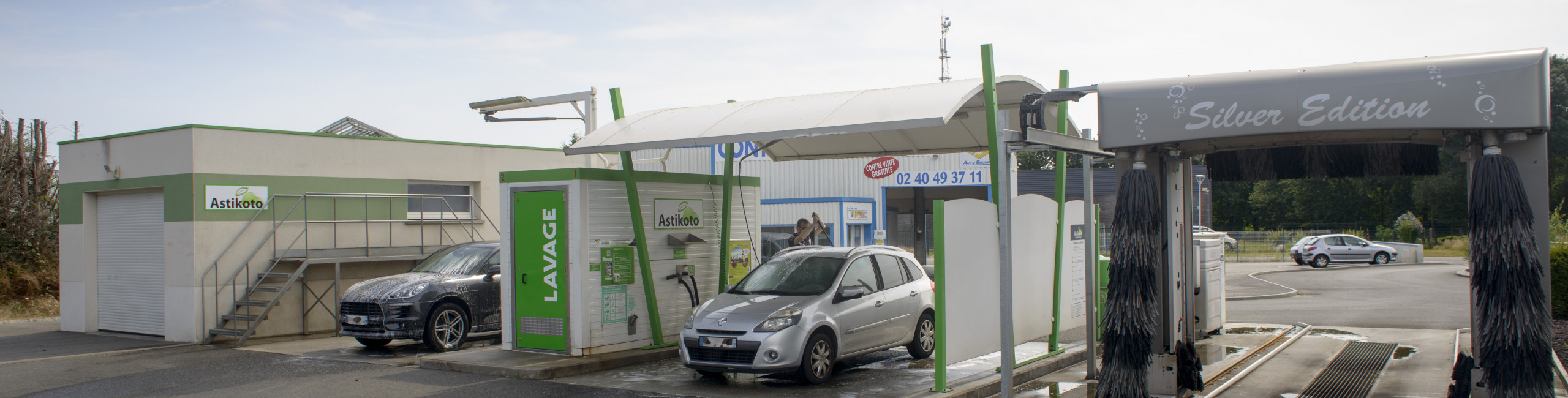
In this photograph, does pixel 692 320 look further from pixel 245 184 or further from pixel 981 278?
pixel 245 184

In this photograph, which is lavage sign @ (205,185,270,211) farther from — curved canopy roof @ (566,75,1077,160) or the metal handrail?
curved canopy roof @ (566,75,1077,160)

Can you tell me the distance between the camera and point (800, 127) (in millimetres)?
Answer: 8227

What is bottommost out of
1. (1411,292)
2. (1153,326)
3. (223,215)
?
(1411,292)

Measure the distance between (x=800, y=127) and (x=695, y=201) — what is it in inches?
132

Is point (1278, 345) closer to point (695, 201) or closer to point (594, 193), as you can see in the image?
point (695, 201)

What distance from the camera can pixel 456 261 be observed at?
497 inches

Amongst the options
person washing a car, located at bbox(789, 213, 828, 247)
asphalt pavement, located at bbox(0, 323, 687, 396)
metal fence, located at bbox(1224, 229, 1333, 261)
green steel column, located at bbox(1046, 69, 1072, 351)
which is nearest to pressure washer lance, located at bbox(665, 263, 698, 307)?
person washing a car, located at bbox(789, 213, 828, 247)

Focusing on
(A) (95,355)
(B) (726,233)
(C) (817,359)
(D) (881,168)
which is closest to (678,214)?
(B) (726,233)

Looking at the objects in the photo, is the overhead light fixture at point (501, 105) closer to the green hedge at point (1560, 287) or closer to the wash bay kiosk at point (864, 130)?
the wash bay kiosk at point (864, 130)

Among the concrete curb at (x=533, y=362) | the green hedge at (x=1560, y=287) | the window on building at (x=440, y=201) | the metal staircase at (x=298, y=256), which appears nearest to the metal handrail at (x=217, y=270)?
the metal staircase at (x=298, y=256)

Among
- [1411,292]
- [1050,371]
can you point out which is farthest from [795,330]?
[1411,292]

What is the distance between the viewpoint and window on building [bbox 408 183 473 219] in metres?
16.0

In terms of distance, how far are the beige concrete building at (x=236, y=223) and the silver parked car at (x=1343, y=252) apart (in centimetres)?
2757

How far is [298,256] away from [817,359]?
962cm
